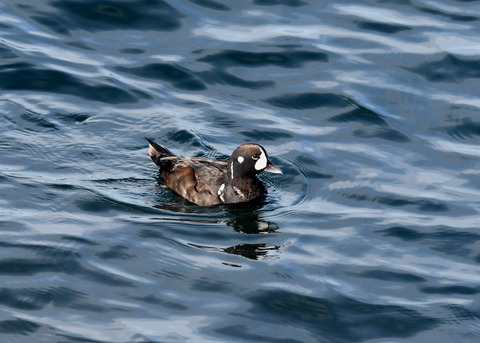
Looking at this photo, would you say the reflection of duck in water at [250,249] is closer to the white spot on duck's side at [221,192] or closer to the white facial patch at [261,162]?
the white spot on duck's side at [221,192]

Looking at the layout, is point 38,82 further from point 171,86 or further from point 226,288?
point 226,288

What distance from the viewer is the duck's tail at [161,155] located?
13742 millimetres

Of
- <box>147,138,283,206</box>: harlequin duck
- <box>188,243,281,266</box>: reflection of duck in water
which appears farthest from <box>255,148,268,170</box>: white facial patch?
<box>188,243,281,266</box>: reflection of duck in water

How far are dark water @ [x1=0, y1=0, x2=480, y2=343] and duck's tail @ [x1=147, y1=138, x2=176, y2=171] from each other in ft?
0.85

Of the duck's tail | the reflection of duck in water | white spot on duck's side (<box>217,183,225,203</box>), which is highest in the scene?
the duck's tail

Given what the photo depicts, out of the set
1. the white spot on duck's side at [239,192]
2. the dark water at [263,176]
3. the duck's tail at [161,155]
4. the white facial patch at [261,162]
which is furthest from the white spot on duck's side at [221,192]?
the duck's tail at [161,155]

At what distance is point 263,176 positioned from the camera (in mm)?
14602

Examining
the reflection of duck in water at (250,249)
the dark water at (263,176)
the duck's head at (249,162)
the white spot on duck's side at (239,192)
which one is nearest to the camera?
A: the dark water at (263,176)

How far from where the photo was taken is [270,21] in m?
18.9

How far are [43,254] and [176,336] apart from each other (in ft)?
7.10

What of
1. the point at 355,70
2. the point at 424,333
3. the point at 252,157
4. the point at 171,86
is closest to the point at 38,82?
the point at 171,86

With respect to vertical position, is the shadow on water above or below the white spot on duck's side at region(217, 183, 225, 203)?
below

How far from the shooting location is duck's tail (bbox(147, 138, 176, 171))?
45.1 ft

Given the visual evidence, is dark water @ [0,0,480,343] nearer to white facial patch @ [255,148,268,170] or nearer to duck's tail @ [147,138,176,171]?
duck's tail @ [147,138,176,171]
